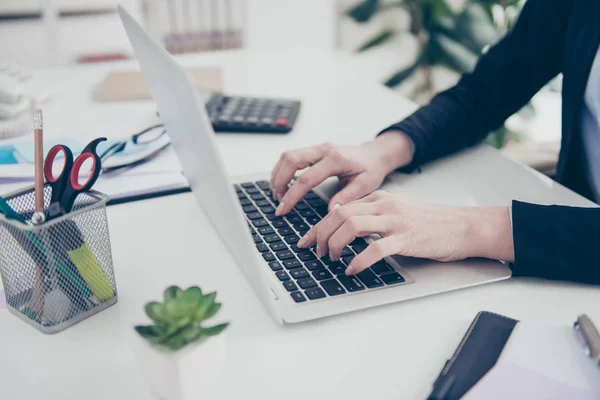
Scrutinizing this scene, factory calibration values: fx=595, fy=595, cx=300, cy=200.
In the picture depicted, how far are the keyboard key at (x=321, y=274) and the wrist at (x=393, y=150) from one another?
11.5 inches

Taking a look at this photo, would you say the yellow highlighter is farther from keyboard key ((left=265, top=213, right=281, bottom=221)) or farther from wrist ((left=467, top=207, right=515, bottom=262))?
wrist ((left=467, top=207, right=515, bottom=262))

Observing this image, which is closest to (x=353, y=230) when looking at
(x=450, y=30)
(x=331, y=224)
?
(x=331, y=224)

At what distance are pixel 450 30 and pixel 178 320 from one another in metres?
1.92

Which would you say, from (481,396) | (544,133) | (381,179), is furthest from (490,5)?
(481,396)

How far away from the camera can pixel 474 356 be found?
50cm

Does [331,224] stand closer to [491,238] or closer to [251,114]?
[491,238]

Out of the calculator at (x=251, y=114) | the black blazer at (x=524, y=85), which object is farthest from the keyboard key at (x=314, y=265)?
the calculator at (x=251, y=114)

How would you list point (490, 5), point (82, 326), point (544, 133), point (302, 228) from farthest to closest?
point (544, 133) < point (490, 5) < point (302, 228) < point (82, 326)

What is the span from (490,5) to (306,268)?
171cm

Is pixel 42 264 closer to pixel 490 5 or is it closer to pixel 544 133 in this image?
pixel 490 5

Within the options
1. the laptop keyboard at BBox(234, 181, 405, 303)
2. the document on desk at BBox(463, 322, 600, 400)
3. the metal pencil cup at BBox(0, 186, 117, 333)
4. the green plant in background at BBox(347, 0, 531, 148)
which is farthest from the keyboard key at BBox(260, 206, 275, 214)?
the green plant in background at BBox(347, 0, 531, 148)

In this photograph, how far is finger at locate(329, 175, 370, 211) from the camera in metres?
0.80

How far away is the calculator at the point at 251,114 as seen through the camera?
1077 millimetres

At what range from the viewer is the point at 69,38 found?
2.90 m
